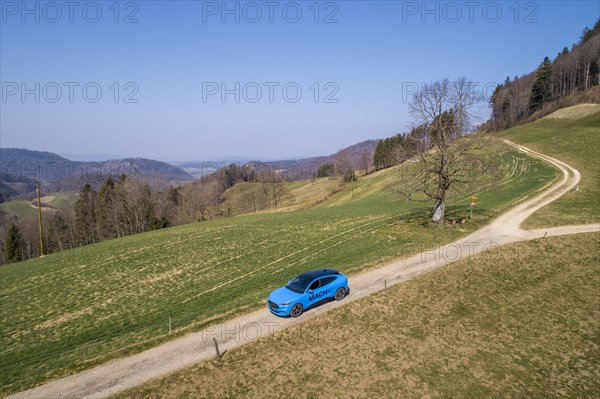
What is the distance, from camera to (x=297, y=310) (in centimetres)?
1761

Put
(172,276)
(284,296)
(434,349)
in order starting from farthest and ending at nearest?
(172,276) < (284,296) < (434,349)

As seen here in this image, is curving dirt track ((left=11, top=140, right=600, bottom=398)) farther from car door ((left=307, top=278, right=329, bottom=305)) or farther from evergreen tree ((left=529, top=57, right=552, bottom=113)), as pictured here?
evergreen tree ((left=529, top=57, right=552, bottom=113))

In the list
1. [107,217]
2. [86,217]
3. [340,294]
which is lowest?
[86,217]

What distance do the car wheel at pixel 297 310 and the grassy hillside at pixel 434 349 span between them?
2.78 feet

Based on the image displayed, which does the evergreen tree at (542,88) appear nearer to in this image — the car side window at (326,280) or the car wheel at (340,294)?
the car wheel at (340,294)

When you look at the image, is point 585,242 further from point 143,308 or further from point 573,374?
point 143,308

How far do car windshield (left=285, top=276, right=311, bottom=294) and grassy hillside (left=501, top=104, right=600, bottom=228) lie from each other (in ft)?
77.4

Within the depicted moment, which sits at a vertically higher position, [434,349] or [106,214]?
[434,349]

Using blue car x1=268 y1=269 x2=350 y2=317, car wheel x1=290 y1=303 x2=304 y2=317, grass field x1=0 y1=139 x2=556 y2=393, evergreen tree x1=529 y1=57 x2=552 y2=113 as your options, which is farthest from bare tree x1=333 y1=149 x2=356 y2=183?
car wheel x1=290 y1=303 x2=304 y2=317

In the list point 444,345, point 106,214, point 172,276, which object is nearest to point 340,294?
point 444,345

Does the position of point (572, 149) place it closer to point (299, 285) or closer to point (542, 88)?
point (299, 285)

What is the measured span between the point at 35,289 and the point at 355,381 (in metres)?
29.0

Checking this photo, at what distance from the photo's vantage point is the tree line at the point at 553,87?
99.1 metres

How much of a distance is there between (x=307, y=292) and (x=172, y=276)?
1450 centimetres
